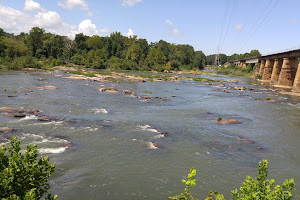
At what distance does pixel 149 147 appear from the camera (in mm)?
15242

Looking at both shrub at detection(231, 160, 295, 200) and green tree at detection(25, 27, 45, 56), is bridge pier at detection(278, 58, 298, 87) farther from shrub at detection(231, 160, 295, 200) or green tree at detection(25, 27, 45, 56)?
green tree at detection(25, 27, 45, 56)

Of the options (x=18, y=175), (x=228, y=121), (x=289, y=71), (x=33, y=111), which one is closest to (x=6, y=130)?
(x=33, y=111)

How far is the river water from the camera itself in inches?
440

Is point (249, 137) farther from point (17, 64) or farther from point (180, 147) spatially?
point (17, 64)

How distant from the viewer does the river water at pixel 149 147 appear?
1119 centimetres

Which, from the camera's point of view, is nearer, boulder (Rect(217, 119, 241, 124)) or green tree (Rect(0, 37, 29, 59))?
boulder (Rect(217, 119, 241, 124))

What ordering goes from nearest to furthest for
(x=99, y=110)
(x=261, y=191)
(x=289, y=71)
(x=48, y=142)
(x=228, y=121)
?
(x=261, y=191) → (x=48, y=142) → (x=228, y=121) → (x=99, y=110) → (x=289, y=71)

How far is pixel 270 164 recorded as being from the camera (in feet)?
45.5

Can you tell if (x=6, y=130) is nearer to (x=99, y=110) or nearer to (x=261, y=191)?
(x=99, y=110)

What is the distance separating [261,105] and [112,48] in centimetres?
10891

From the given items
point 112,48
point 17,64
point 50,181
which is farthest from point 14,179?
point 112,48

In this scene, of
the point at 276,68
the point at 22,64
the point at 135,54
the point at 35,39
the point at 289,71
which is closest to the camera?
the point at 289,71

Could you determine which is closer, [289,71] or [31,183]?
[31,183]

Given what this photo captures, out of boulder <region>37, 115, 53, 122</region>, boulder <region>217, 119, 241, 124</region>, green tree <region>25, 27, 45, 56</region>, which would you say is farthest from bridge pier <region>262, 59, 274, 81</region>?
green tree <region>25, 27, 45, 56</region>
